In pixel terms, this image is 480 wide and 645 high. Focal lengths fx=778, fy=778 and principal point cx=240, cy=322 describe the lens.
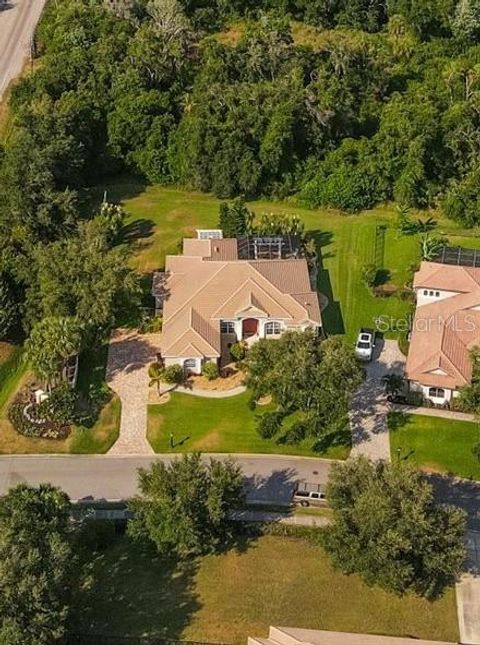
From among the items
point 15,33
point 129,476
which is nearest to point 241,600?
point 129,476

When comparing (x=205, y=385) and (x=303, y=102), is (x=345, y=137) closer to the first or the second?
(x=303, y=102)

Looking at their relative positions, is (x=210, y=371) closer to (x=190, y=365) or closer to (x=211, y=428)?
(x=190, y=365)

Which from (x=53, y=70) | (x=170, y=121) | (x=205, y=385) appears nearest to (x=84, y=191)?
(x=170, y=121)

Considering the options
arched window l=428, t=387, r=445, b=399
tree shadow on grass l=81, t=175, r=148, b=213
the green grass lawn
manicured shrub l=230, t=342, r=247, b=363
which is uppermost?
tree shadow on grass l=81, t=175, r=148, b=213

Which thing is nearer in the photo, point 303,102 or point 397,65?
point 303,102

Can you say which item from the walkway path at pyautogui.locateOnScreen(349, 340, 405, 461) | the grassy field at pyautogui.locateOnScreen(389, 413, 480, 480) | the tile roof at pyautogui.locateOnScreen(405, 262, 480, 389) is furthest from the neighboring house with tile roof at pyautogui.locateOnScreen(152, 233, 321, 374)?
the grassy field at pyautogui.locateOnScreen(389, 413, 480, 480)

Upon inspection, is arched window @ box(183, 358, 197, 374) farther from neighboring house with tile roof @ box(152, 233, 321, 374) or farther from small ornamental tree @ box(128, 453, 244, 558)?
small ornamental tree @ box(128, 453, 244, 558)
